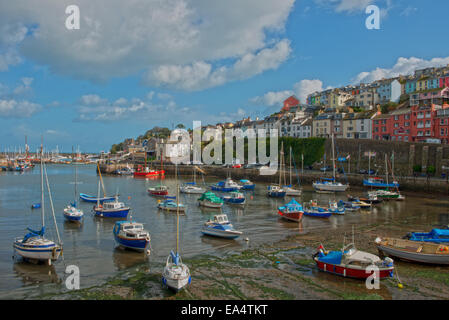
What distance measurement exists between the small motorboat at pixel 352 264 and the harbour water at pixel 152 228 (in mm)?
6844

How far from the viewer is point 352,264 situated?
683 inches

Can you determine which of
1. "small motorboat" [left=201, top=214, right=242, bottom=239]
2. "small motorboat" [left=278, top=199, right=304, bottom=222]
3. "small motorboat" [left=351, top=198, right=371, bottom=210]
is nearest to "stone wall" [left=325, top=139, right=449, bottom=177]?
"small motorboat" [left=351, top=198, right=371, bottom=210]

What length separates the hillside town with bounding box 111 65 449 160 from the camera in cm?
6631

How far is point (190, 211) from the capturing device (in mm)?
38125

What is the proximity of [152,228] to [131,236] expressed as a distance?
7313 millimetres

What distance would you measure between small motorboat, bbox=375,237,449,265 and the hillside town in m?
50.6

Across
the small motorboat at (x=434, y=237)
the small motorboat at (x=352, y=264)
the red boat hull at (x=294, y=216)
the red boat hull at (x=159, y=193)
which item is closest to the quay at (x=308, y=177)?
the red boat hull at (x=159, y=193)

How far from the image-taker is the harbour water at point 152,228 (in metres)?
18.6

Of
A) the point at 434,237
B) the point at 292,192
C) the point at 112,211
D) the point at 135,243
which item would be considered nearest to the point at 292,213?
the point at 434,237

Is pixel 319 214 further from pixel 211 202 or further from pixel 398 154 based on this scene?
pixel 398 154

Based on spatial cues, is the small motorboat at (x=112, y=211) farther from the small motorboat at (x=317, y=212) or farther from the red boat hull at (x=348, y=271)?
the red boat hull at (x=348, y=271)

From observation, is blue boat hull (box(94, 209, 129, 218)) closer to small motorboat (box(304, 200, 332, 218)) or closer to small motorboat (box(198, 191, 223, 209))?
small motorboat (box(198, 191, 223, 209))
